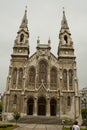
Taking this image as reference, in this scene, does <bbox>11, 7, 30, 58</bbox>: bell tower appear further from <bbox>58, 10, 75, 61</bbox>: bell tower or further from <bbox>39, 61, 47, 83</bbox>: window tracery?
<bbox>58, 10, 75, 61</bbox>: bell tower

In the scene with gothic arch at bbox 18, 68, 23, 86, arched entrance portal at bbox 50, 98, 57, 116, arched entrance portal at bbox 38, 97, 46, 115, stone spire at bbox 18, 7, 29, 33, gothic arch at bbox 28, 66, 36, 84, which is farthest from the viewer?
stone spire at bbox 18, 7, 29, 33

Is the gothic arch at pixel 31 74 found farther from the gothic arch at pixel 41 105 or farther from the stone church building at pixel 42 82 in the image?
the gothic arch at pixel 41 105

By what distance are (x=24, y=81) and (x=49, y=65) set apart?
25.9 feet

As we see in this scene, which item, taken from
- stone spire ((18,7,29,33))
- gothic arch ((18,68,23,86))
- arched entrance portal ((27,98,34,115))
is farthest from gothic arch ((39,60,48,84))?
stone spire ((18,7,29,33))

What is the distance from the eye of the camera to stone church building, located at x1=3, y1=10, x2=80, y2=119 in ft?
163

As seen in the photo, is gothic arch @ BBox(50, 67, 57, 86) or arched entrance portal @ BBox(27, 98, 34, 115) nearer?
arched entrance portal @ BBox(27, 98, 34, 115)

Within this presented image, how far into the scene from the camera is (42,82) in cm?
5175

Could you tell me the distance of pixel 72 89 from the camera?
51500mm

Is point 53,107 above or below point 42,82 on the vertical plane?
below

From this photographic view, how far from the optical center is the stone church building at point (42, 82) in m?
49.5

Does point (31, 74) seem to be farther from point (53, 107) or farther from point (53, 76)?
point (53, 107)

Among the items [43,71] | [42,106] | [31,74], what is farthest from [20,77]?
[42,106]

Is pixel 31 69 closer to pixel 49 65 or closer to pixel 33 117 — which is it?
pixel 49 65

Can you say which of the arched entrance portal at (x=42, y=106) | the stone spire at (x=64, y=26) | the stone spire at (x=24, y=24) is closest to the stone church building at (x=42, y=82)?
the arched entrance portal at (x=42, y=106)
